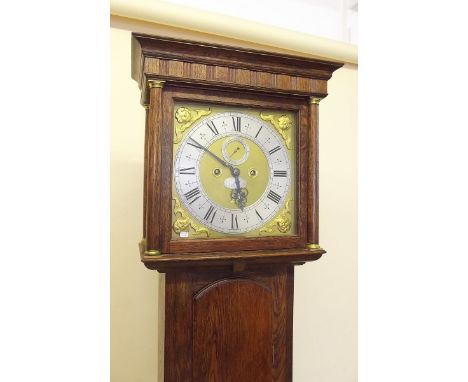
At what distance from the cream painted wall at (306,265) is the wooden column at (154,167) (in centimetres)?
53

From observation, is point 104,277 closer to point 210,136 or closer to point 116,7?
point 210,136

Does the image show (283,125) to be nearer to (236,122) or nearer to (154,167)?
(236,122)

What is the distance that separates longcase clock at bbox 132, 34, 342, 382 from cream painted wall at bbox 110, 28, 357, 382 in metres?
0.39

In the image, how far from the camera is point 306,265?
1.69 metres

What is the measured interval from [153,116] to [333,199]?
1137 millimetres

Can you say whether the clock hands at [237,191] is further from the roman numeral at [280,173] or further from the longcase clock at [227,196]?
the roman numeral at [280,173]

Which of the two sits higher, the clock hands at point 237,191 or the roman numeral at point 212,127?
the roman numeral at point 212,127

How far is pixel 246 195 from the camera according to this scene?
0.97 m

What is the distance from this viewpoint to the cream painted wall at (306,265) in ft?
4.45

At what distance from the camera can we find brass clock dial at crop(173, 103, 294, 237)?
0.92 metres

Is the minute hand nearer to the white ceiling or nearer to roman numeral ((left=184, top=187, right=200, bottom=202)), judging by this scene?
roman numeral ((left=184, top=187, right=200, bottom=202))

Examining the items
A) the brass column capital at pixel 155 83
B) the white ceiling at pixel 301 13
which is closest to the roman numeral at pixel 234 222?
the brass column capital at pixel 155 83

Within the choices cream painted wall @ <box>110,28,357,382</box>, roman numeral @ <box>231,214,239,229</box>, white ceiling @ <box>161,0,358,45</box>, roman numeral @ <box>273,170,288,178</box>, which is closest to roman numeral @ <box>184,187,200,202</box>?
roman numeral @ <box>231,214,239,229</box>

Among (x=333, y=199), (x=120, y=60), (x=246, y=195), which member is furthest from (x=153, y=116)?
(x=333, y=199)
